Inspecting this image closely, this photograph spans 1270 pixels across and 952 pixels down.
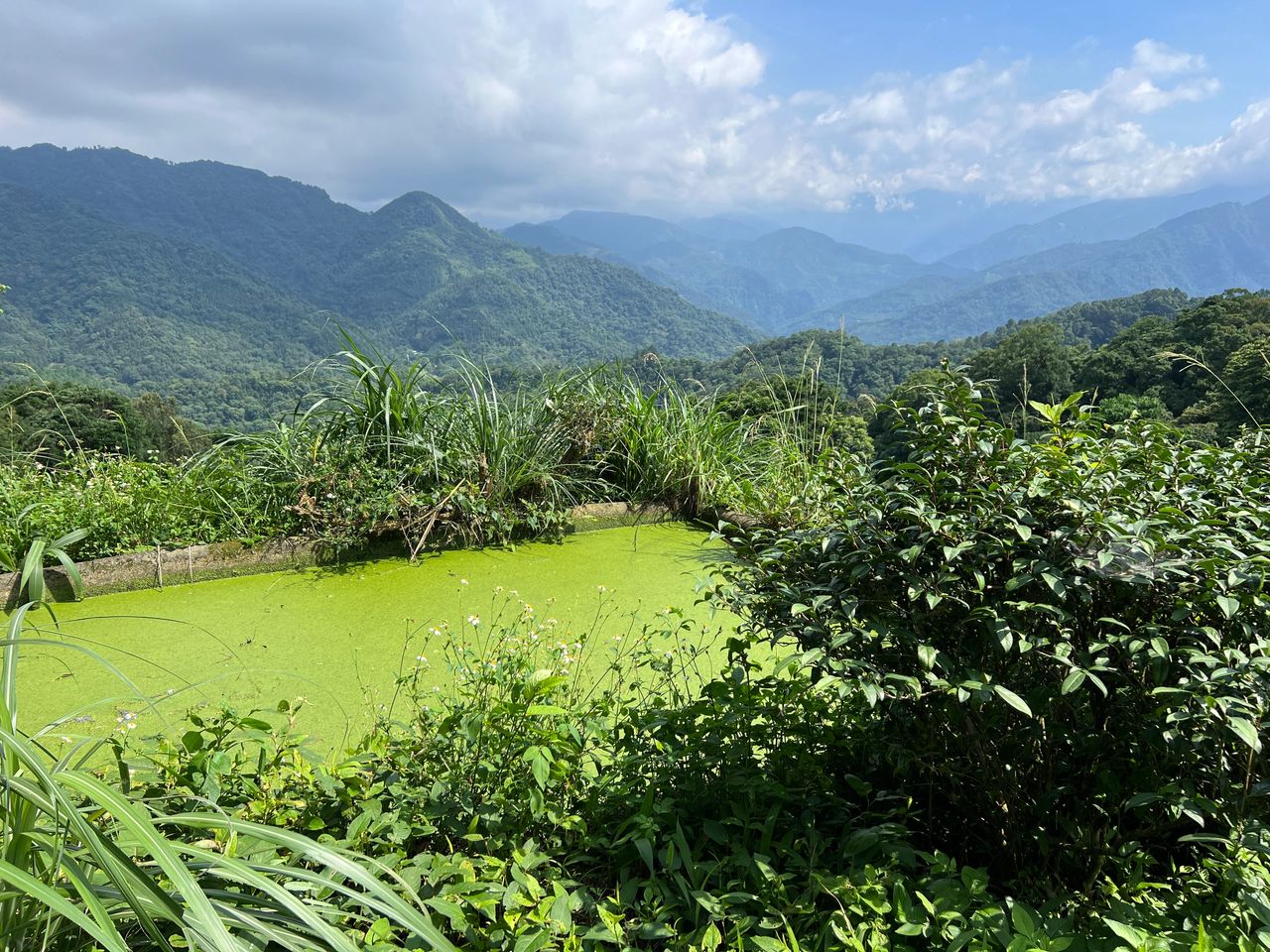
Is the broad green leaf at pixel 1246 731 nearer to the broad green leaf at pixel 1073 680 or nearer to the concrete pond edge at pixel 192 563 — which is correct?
the broad green leaf at pixel 1073 680

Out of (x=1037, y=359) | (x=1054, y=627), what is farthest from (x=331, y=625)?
(x=1037, y=359)

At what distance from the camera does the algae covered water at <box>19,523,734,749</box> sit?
7.56ft

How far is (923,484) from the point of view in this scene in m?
1.42

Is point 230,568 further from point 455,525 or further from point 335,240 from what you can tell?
point 335,240

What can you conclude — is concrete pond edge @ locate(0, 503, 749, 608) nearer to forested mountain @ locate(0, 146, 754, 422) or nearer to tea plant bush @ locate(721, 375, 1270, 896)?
tea plant bush @ locate(721, 375, 1270, 896)

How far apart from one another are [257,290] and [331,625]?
4474 inches

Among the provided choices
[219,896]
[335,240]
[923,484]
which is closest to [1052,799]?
[923,484]

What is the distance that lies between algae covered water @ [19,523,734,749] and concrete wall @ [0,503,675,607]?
6 cm

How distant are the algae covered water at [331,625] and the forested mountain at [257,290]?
130ft

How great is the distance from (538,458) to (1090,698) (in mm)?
3294

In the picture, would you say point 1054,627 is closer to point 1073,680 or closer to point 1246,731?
point 1073,680

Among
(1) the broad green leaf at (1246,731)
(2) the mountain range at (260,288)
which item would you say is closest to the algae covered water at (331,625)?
(1) the broad green leaf at (1246,731)

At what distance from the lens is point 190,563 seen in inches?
133

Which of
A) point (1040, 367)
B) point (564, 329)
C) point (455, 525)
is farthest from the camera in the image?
point (564, 329)
